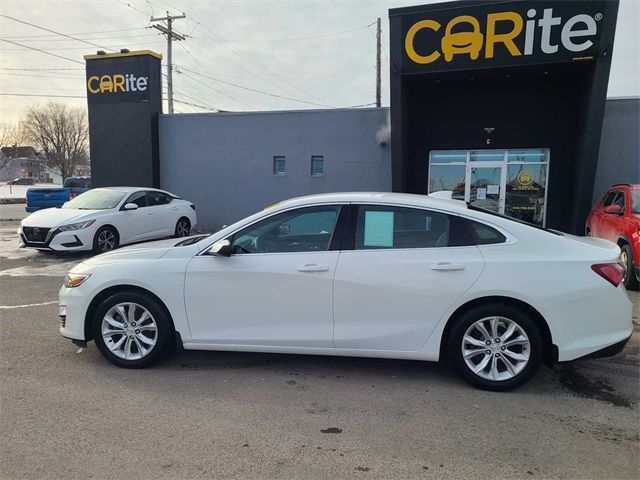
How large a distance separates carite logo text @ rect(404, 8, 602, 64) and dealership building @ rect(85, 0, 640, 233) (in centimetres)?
2

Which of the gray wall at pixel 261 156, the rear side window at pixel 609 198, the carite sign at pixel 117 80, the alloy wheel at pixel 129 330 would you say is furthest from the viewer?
the carite sign at pixel 117 80

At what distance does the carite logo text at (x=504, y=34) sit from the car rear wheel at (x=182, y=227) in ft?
23.1

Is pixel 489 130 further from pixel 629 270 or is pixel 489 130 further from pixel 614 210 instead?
pixel 629 270

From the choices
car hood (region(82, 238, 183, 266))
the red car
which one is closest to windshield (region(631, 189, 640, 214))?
the red car

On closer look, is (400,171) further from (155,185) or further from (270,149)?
(155,185)

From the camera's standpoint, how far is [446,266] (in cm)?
381

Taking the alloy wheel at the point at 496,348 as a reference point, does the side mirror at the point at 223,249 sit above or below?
above

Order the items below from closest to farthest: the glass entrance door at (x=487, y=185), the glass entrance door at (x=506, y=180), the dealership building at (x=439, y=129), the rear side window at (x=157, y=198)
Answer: the dealership building at (x=439, y=129)
the rear side window at (x=157, y=198)
the glass entrance door at (x=506, y=180)
the glass entrance door at (x=487, y=185)

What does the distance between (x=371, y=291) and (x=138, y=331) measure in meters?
2.10

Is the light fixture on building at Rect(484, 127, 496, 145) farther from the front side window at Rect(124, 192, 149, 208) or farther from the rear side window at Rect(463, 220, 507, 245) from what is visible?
the rear side window at Rect(463, 220, 507, 245)

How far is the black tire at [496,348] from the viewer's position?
148 inches

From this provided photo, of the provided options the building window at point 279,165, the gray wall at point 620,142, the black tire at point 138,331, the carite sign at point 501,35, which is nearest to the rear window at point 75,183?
the building window at point 279,165

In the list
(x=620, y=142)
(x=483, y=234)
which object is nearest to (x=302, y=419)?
(x=483, y=234)

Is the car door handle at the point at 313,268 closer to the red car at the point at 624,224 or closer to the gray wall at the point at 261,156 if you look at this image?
the red car at the point at 624,224
